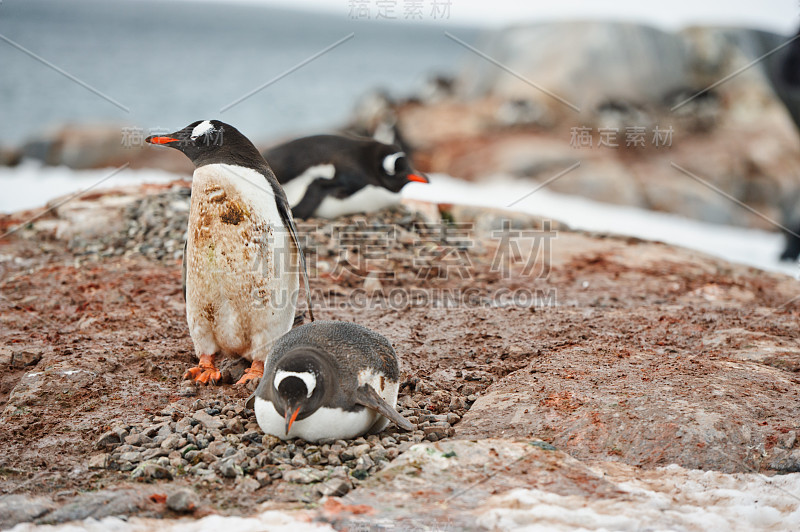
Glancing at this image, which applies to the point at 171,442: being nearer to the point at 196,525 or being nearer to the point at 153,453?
the point at 153,453

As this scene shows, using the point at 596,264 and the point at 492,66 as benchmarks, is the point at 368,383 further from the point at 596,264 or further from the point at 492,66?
the point at 492,66

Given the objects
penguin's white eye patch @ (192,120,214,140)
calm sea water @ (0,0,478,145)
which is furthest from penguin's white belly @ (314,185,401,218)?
penguin's white eye patch @ (192,120,214,140)

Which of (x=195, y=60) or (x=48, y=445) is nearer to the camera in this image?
(x=48, y=445)

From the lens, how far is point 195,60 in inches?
2274

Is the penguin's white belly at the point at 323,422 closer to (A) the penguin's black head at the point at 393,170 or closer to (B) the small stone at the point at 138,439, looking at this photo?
(B) the small stone at the point at 138,439

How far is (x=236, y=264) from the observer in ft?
11.3

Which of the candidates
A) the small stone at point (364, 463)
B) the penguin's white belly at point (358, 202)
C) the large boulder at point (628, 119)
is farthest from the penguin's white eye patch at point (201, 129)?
the large boulder at point (628, 119)

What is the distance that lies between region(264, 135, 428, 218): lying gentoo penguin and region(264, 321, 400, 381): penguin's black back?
3046mm

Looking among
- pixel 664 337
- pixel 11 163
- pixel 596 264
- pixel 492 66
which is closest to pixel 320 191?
pixel 596 264

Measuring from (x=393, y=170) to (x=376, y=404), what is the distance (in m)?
3.65

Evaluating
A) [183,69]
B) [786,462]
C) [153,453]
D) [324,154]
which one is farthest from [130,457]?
[183,69]

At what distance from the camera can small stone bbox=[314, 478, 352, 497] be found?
243 centimetres

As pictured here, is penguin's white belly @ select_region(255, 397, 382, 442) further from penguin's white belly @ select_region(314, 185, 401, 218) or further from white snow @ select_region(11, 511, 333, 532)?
penguin's white belly @ select_region(314, 185, 401, 218)

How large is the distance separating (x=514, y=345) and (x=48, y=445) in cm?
235
